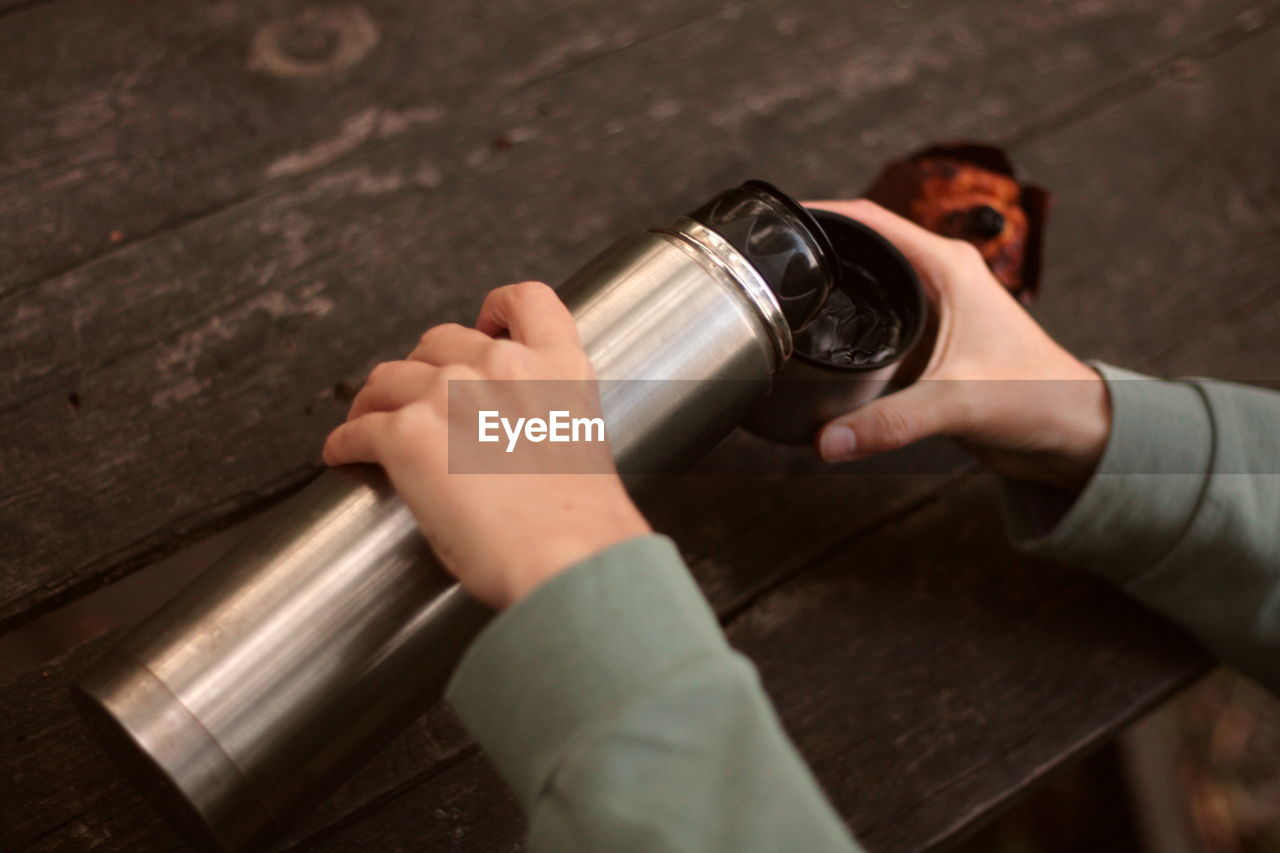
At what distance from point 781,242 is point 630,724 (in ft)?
0.94

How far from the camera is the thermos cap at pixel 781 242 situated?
52cm

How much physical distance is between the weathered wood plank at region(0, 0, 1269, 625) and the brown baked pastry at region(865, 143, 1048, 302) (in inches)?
3.6

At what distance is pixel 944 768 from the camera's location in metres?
0.65

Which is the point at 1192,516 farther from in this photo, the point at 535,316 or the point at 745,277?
the point at 535,316

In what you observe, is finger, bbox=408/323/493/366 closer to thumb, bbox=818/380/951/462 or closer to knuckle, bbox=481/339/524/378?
knuckle, bbox=481/339/524/378

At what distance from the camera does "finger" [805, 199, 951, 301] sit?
0.65m

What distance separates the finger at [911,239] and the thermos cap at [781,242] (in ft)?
0.43

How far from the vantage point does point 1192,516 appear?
0.64m

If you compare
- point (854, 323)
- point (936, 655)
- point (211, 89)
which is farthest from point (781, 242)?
point (211, 89)

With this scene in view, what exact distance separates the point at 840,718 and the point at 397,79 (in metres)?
0.67

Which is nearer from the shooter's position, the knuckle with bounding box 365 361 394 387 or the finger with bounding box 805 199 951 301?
the knuckle with bounding box 365 361 394 387

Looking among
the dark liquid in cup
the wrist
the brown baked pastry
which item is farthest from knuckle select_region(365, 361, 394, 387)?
the brown baked pastry

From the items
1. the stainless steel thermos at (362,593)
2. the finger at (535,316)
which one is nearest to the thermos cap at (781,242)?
the stainless steel thermos at (362,593)

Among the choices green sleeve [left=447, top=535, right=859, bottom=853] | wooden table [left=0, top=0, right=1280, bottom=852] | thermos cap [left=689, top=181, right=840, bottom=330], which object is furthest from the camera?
wooden table [left=0, top=0, right=1280, bottom=852]
